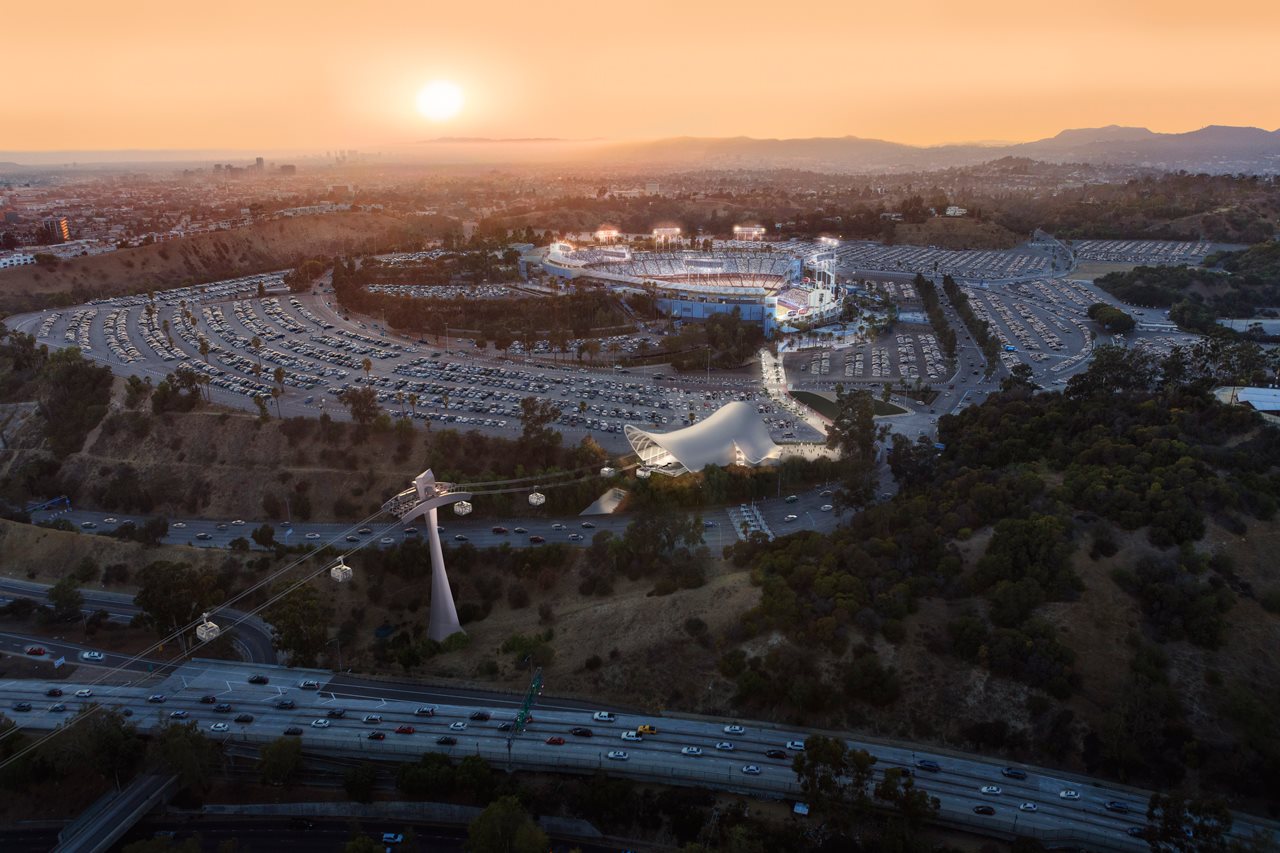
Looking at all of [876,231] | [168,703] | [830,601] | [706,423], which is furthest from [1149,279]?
[168,703]

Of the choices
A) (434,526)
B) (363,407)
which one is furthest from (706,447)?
(363,407)

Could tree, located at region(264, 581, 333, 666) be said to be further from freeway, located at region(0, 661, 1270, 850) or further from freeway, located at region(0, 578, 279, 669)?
freeway, located at region(0, 578, 279, 669)

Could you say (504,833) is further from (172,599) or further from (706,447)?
(706,447)

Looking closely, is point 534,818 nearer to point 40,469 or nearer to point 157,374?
point 40,469

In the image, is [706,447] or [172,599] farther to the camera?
[706,447]

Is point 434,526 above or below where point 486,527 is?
above

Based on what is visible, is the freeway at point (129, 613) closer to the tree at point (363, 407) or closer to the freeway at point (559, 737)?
the freeway at point (559, 737)

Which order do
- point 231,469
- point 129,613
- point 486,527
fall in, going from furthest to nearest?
point 231,469
point 486,527
point 129,613

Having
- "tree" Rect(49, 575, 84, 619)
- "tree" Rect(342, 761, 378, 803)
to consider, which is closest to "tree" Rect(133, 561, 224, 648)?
"tree" Rect(49, 575, 84, 619)
